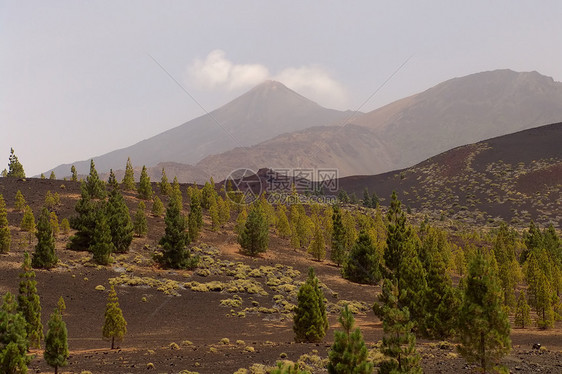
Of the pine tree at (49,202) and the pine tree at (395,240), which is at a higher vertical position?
the pine tree at (49,202)

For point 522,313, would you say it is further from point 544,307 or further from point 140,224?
point 140,224

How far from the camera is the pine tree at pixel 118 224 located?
5700cm

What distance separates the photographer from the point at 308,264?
71562mm

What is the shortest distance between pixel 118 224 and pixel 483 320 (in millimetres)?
50136

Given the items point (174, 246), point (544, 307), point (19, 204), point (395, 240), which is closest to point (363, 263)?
point (395, 240)

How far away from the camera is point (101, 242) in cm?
5162

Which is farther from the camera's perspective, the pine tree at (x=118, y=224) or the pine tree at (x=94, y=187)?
the pine tree at (x=94, y=187)

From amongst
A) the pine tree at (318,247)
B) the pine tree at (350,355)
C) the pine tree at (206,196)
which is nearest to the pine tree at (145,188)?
the pine tree at (206,196)

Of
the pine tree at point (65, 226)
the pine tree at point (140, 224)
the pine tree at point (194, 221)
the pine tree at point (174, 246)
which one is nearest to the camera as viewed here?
the pine tree at point (174, 246)

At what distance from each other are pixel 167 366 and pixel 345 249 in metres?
58.3

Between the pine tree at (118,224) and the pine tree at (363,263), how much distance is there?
35.3 meters

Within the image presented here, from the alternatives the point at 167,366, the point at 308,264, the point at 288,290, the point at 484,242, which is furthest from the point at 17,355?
the point at 484,242

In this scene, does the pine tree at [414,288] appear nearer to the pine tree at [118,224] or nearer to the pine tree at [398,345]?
the pine tree at [398,345]

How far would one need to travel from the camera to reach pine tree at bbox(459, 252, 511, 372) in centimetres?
2169
